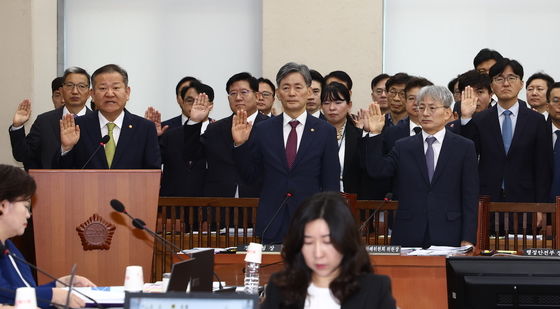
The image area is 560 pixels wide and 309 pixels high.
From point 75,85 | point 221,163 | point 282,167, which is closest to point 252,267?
point 282,167

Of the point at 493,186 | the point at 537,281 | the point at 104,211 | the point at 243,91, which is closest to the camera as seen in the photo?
the point at 537,281

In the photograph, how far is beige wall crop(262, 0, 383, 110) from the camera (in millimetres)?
7738

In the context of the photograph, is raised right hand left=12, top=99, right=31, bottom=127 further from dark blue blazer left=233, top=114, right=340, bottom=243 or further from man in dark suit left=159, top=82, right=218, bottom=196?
dark blue blazer left=233, top=114, right=340, bottom=243

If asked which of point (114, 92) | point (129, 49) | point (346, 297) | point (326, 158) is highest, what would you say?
point (129, 49)

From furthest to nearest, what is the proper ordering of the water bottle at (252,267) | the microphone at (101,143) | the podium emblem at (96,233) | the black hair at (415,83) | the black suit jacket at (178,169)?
the black suit jacket at (178,169)
the black hair at (415,83)
the microphone at (101,143)
the podium emblem at (96,233)
the water bottle at (252,267)

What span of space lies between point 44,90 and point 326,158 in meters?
3.87

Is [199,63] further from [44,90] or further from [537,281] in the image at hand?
[537,281]

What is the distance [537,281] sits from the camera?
9.05 ft

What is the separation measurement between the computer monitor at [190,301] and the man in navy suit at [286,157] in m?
2.46

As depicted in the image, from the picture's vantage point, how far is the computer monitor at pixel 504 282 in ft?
8.98

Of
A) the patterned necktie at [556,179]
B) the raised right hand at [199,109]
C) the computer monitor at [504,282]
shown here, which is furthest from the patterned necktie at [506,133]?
the computer monitor at [504,282]

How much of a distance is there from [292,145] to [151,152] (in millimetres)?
726

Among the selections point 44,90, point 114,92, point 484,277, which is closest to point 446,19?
point 44,90

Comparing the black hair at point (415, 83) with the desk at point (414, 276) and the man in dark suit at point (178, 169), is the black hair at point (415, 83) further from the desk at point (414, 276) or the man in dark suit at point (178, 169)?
the desk at point (414, 276)
